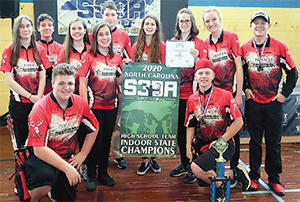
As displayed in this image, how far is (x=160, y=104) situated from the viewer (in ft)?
11.0

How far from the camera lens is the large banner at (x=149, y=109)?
10.9ft

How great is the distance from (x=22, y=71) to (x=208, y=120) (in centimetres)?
191

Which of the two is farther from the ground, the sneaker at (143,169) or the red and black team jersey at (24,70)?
the red and black team jersey at (24,70)

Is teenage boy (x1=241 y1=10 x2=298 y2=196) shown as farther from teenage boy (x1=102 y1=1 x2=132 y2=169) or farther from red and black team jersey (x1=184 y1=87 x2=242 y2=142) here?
teenage boy (x1=102 y1=1 x2=132 y2=169)

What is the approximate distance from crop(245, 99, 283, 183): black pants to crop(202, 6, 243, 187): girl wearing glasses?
210mm

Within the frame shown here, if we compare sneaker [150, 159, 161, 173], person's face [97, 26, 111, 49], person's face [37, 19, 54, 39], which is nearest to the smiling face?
person's face [97, 26, 111, 49]

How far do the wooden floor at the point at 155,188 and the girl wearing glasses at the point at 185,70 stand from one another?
0.36 feet

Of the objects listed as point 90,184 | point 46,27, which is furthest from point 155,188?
point 46,27

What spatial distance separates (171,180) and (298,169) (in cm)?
157

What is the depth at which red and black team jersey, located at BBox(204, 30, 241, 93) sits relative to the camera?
10.3 feet

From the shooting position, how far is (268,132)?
3105 millimetres

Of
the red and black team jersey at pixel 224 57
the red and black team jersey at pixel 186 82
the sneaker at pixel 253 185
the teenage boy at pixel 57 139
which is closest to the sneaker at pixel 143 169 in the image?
the red and black team jersey at pixel 186 82

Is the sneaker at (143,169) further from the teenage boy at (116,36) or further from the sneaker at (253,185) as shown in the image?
the sneaker at (253,185)

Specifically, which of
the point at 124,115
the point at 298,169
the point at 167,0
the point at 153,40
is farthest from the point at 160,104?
the point at 167,0
